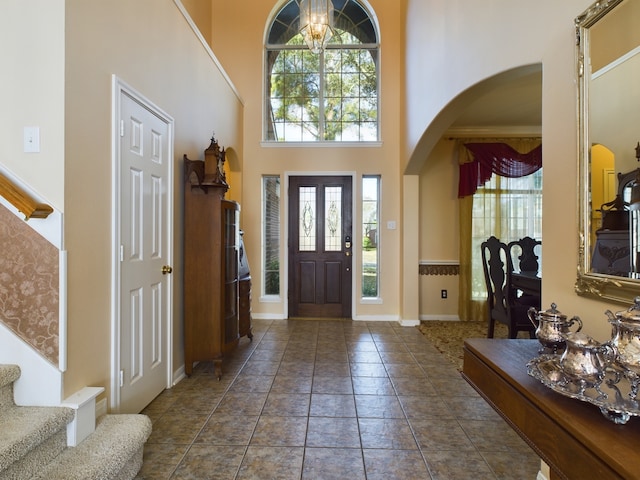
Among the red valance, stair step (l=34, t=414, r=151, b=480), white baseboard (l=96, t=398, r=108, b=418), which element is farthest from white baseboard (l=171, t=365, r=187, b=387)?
the red valance

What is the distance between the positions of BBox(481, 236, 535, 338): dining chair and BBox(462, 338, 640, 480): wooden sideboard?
2.34 meters

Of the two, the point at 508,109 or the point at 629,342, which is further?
the point at 508,109

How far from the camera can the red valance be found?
15.9 feet

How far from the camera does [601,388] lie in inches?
39.1

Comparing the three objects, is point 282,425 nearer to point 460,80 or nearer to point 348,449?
point 348,449

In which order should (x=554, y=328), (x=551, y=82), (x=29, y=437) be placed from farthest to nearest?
1. (x=551, y=82)
2. (x=29, y=437)
3. (x=554, y=328)

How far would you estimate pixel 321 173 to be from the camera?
512 centimetres

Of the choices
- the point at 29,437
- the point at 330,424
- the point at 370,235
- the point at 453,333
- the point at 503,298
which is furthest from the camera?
the point at 370,235

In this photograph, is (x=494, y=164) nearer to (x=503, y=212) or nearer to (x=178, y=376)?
(x=503, y=212)

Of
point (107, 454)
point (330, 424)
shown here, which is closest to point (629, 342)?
point (330, 424)

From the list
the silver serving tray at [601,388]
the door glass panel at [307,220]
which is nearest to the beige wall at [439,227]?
the door glass panel at [307,220]

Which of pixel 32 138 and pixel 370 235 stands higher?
pixel 32 138

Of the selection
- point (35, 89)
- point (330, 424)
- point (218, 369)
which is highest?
point (35, 89)

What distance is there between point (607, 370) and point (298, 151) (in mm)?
4585
